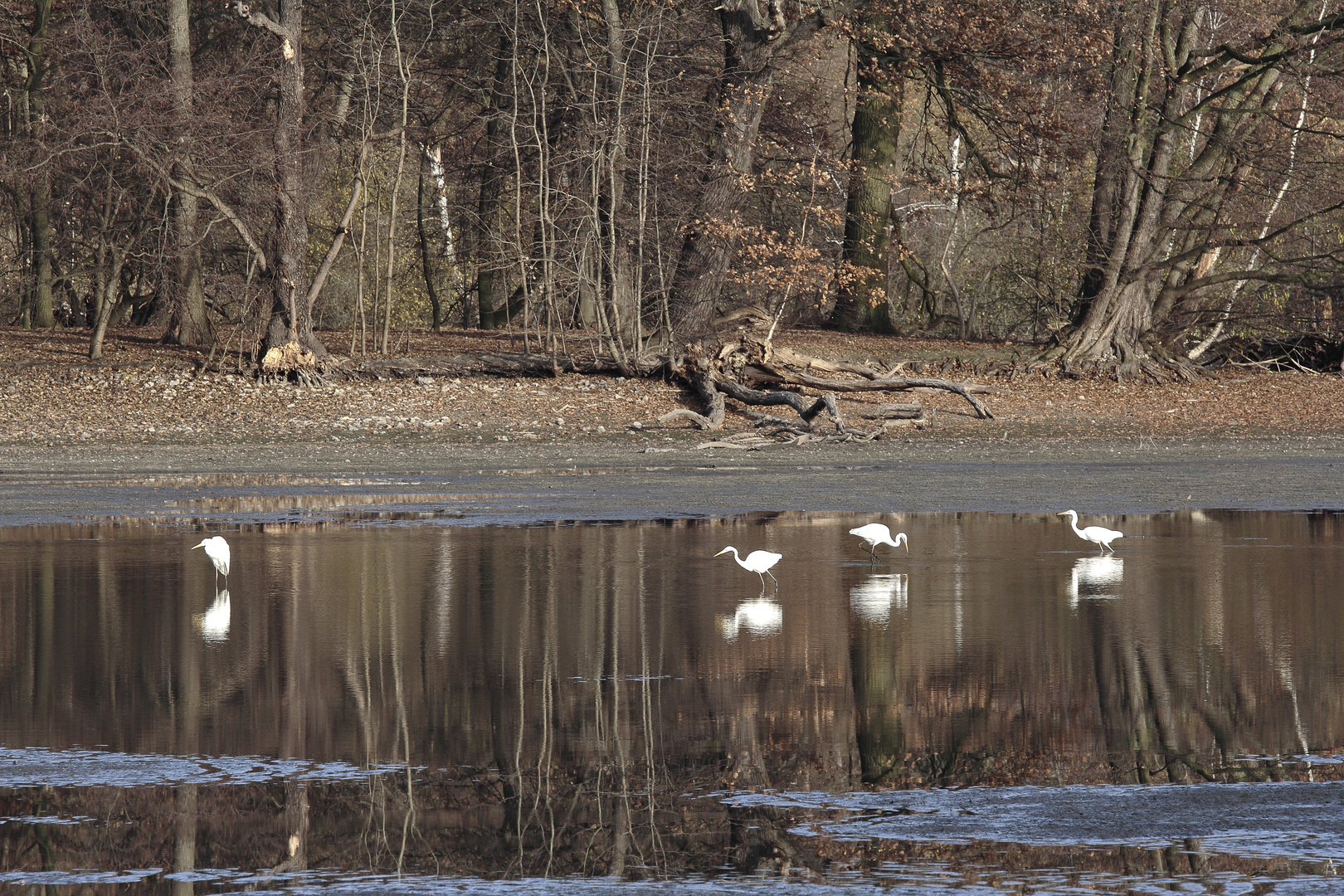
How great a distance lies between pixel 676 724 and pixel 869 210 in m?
31.2

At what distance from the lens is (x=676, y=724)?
6891mm

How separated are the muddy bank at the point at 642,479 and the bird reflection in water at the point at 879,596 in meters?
4.63

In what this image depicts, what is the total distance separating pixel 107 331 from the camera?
117ft

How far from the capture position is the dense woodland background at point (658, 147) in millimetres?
30000

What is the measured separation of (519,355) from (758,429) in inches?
272

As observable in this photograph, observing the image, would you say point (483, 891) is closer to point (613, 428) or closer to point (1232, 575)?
point (1232, 575)

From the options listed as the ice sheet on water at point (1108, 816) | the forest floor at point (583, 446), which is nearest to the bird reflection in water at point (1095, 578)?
the forest floor at point (583, 446)

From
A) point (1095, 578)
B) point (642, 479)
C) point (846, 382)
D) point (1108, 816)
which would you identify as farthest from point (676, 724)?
point (846, 382)

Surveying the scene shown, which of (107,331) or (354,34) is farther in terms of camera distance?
(107,331)

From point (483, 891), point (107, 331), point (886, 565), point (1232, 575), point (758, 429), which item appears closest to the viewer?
point (483, 891)

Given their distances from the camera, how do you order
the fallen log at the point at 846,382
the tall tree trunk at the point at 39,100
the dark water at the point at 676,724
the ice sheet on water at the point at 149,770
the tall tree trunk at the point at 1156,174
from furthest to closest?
the tall tree trunk at the point at 39,100, the tall tree trunk at the point at 1156,174, the fallen log at the point at 846,382, the ice sheet on water at the point at 149,770, the dark water at the point at 676,724

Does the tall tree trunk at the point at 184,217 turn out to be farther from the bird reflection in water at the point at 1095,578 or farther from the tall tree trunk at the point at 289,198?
the bird reflection in water at the point at 1095,578

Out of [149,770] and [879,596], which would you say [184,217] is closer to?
[879,596]

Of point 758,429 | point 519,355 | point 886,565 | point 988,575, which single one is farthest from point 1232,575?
point 519,355
